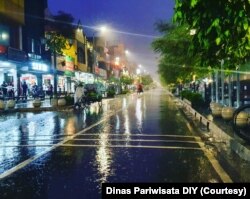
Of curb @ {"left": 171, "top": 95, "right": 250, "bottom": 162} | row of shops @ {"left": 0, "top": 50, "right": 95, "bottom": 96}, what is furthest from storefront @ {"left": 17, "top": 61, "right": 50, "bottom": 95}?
curb @ {"left": 171, "top": 95, "right": 250, "bottom": 162}

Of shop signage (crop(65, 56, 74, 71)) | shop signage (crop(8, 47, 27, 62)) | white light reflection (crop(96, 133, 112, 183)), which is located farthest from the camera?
shop signage (crop(65, 56, 74, 71))

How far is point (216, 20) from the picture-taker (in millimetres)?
8180

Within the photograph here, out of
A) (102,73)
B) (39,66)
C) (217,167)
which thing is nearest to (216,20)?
(217,167)

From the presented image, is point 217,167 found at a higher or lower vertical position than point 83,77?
lower

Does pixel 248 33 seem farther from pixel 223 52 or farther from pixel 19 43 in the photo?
pixel 19 43

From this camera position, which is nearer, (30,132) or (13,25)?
(30,132)

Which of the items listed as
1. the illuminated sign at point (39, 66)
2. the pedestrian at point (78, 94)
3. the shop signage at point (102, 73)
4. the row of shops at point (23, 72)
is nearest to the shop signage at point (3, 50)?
the row of shops at point (23, 72)

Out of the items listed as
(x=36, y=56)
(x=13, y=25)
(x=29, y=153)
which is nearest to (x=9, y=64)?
(x=13, y=25)

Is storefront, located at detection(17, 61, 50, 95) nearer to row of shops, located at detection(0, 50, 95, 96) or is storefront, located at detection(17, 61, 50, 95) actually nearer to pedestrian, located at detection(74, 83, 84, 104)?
row of shops, located at detection(0, 50, 95, 96)

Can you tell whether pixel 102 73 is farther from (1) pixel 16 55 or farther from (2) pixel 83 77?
(1) pixel 16 55

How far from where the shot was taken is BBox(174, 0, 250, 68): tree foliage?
8148 millimetres

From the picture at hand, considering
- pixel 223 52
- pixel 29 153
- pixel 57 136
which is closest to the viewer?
pixel 223 52

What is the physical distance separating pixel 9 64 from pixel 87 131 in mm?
29451

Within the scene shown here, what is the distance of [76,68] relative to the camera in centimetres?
8031
